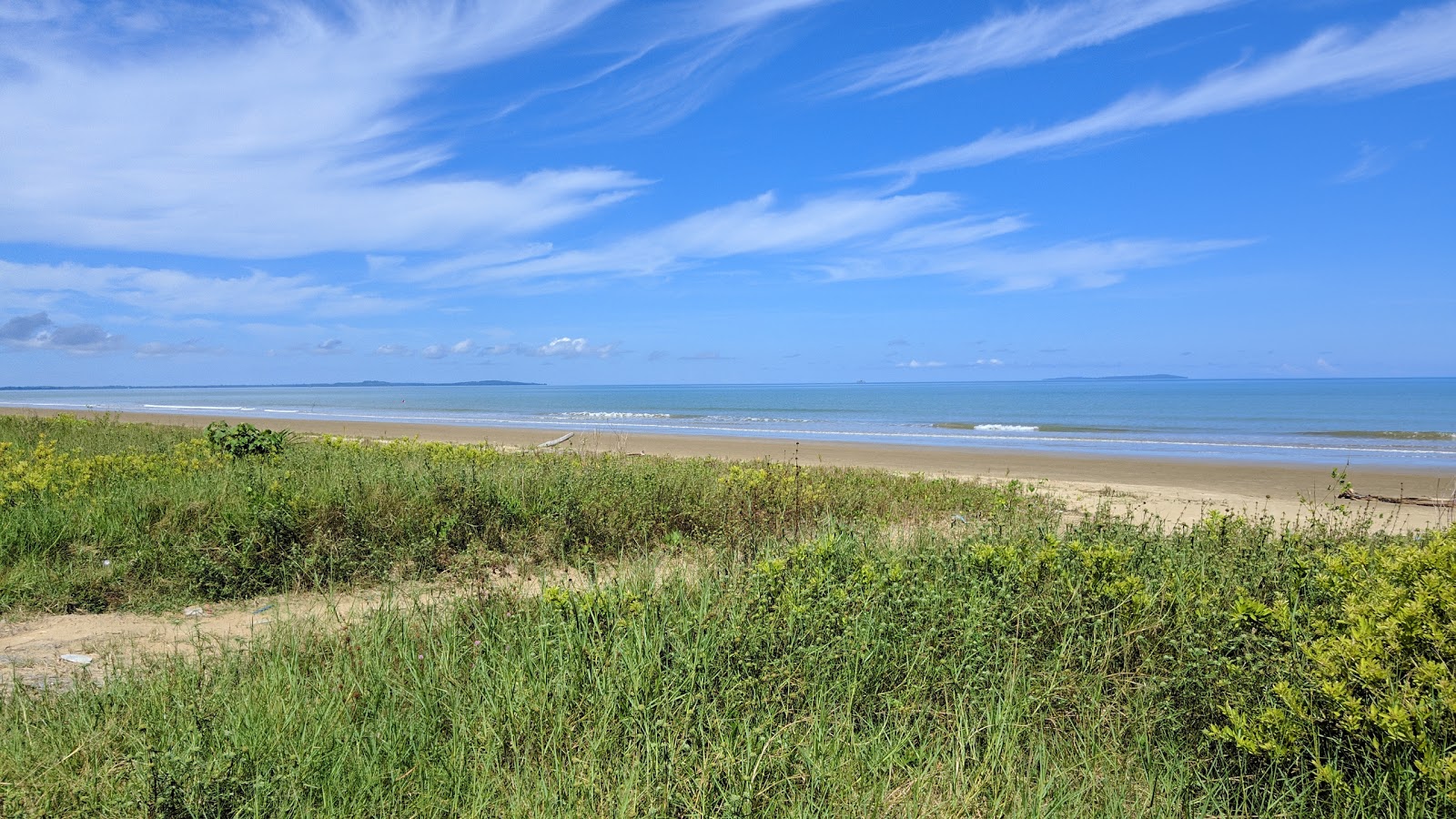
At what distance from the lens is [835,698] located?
3.81m

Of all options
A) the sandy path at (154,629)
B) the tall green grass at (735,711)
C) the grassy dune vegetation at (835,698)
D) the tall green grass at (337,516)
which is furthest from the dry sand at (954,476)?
the tall green grass at (735,711)

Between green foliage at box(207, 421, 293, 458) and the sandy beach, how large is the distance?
423cm

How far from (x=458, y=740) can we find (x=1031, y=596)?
2.85 m

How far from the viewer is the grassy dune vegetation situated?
10.1ft

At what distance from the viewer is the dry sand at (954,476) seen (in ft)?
16.6

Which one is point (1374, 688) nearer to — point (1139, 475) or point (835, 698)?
point (835, 698)

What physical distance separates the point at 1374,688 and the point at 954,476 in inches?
484

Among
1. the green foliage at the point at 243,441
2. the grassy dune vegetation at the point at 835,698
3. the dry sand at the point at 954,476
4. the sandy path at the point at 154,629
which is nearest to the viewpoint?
the grassy dune vegetation at the point at 835,698

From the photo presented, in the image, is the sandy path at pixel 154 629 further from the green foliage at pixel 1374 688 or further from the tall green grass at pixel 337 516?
the green foliage at pixel 1374 688

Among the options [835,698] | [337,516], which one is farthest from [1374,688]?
[337,516]

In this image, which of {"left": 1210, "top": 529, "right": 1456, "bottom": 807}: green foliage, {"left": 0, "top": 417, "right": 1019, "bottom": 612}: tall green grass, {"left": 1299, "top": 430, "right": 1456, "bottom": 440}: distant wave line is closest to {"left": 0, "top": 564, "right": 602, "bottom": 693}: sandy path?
{"left": 0, "top": 417, "right": 1019, "bottom": 612}: tall green grass

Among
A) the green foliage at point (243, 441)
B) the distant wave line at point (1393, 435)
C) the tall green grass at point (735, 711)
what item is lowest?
the tall green grass at point (735, 711)

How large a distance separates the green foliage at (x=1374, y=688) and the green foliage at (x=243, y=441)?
10.4m

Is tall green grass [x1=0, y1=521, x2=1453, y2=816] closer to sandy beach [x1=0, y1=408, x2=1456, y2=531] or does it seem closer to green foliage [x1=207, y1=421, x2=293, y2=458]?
sandy beach [x1=0, y1=408, x2=1456, y2=531]
